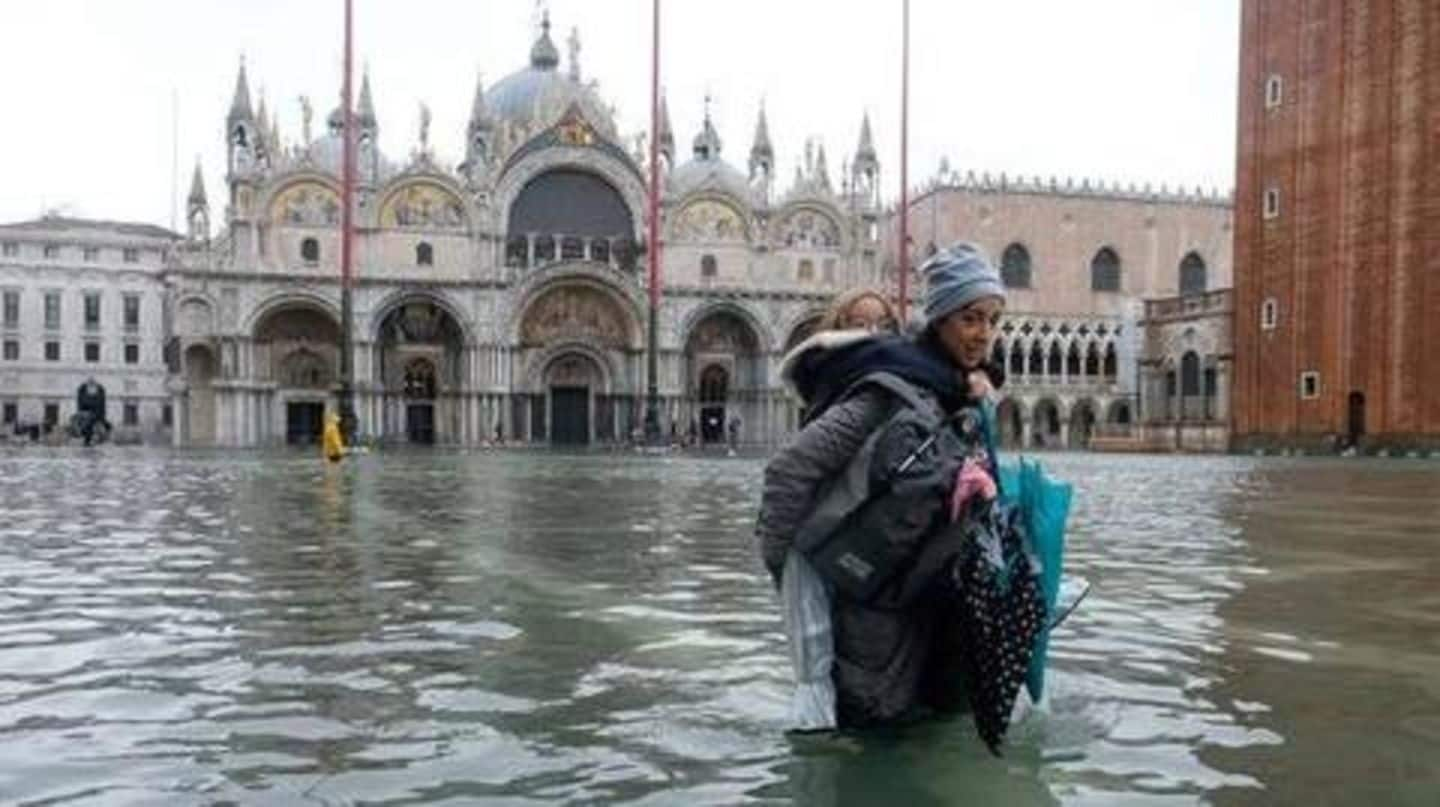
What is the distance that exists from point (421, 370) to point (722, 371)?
12.5m

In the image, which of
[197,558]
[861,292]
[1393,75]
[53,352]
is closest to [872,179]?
[1393,75]

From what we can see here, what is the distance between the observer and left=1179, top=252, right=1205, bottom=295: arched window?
250 feet

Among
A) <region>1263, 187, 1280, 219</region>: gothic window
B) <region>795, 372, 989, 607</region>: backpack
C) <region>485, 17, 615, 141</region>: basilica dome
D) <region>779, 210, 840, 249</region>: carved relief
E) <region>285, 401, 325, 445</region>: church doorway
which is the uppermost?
<region>485, 17, 615, 141</region>: basilica dome

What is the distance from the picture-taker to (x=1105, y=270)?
247 feet

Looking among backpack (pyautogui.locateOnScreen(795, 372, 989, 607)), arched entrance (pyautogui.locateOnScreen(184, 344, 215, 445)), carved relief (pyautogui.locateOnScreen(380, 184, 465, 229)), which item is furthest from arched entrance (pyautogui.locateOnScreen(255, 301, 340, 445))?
backpack (pyautogui.locateOnScreen(795, 372, 989, 607))

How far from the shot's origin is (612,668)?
595 centimetres

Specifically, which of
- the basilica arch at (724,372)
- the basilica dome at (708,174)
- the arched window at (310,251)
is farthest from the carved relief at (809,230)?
the arched window at (310,251)

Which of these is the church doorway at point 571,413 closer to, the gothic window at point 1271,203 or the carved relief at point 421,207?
the carved relief at point 421,207

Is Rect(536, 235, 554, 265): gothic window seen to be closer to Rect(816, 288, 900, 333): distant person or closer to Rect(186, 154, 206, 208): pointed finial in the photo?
Rect(186, 154, 206, 208): pointed finial

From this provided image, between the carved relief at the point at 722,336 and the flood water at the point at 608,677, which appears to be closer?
the flood water at the point at 608,677

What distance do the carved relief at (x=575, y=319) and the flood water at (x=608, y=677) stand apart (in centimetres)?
4880

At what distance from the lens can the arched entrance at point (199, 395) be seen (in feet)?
198

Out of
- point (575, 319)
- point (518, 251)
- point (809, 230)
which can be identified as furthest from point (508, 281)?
point (809, 230)

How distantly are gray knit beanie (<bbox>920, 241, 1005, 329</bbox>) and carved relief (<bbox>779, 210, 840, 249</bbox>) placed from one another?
60099 millimetres
